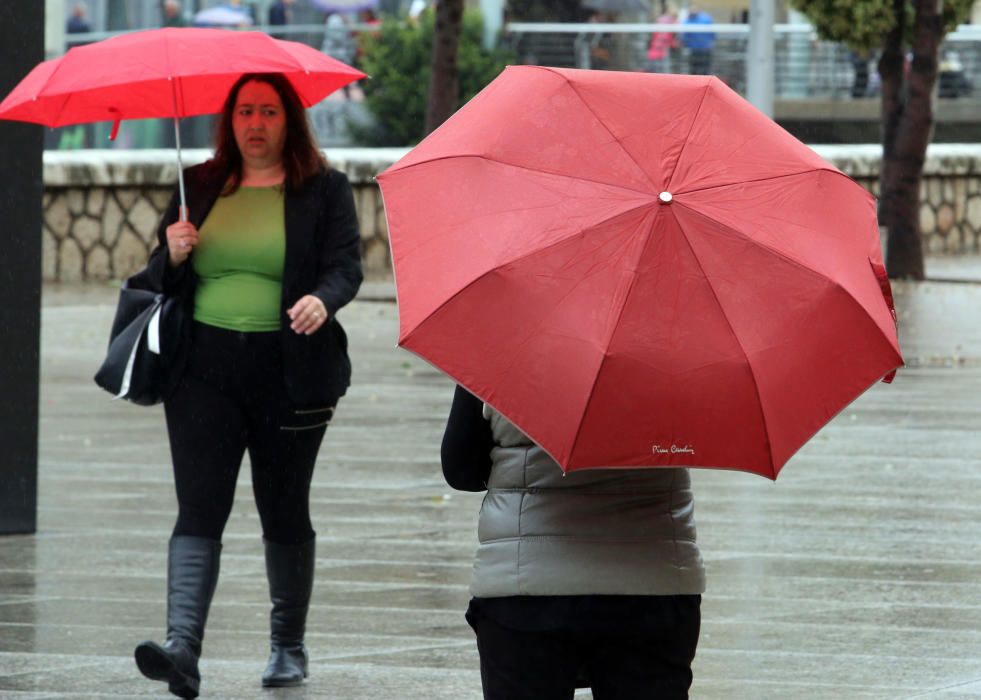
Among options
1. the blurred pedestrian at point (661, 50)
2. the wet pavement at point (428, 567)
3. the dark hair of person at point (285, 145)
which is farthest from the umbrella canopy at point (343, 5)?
the dark hair of person at point (285, 145)

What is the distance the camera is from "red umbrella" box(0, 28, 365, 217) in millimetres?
5680

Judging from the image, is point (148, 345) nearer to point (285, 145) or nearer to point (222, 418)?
point (222, 418)

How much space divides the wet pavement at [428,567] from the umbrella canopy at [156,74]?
1.58 meters

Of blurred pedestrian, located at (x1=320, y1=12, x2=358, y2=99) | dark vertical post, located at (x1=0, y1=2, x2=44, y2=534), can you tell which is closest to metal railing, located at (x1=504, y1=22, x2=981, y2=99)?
blurred pedestrian, located at (x1=320, y1=12, x2=358, y2=99)

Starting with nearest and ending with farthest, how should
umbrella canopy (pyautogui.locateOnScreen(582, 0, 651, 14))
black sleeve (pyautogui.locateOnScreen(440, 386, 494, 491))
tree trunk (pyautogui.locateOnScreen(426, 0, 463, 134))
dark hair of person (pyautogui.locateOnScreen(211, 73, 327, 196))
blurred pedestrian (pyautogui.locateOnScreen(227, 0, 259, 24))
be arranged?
black sleeve (pyautogui.locateOnScreen(440, 386, 494, 491)) → dark hair of person (pyautogui.locateOnScreen(211, 73, 327, 196)) → tree trunk (pyautogui.locateOnScreen(426, 0, 463, 134)) → blurred pedestrian (pyautogui.locateOnScreen(227, 0, 259, 24)) → umbrella canopy (pyautogui.locateOnScreen(582, 0, 651, 14))

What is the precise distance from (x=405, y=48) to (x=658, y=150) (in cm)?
2856

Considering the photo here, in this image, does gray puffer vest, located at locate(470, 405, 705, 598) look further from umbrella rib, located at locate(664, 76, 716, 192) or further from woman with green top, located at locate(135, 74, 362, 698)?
woman with green top, located at locate(135, 74, 362, 698)

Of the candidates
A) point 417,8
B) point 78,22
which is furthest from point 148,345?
point 417,8

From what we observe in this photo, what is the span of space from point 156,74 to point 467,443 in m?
2.30

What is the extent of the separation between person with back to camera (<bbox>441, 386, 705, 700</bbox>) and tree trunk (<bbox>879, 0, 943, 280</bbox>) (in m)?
18.9

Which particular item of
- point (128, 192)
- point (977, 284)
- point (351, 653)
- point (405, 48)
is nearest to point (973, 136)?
point (405, 48)

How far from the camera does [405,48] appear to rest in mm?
31797

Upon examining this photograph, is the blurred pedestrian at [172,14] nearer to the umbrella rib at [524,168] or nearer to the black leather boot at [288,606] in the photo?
the black leather boot at [288,606]

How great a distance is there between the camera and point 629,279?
3.44 metres
